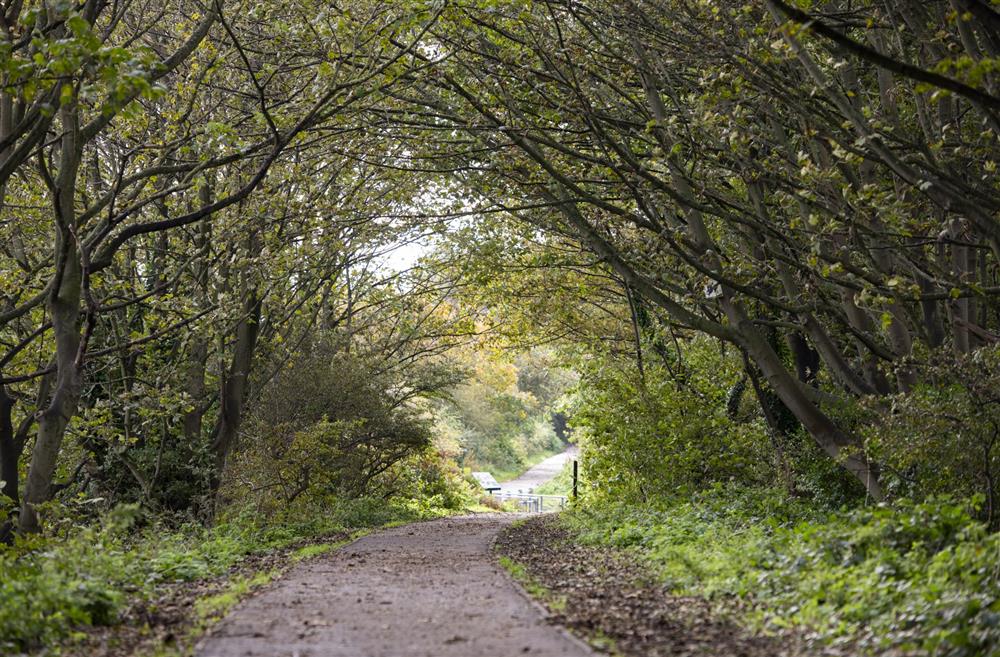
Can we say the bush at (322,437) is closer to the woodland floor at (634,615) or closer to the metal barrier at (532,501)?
the woodland floor at (634,615)

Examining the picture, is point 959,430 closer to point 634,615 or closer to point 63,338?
point 634,615

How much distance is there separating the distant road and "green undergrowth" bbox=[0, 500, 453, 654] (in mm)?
32953

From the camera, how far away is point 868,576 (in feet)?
22.7

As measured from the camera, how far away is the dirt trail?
6141 mm

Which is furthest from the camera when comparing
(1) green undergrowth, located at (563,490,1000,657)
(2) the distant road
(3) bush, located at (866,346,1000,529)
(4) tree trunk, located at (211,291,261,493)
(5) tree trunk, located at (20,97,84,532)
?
(2) the distant road

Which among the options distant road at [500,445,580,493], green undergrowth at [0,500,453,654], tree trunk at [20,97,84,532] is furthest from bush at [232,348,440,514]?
distant road at [500,445,580,493]

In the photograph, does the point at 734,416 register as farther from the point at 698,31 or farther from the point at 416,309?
the point at 698,31

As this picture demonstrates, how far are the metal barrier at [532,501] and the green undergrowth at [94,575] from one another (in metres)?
23.9

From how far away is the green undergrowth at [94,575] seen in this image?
637 cm

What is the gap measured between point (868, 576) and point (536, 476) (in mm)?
53246

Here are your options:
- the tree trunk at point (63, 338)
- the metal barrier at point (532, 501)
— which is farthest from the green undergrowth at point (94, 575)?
the metal barrier at point (532, 501)

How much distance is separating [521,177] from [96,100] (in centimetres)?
594

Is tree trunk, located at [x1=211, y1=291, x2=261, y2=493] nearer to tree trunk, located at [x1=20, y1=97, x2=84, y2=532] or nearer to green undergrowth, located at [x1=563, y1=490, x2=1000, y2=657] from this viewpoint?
tree trunk, located at [x1=20, y1=97, x2=84, y2=532]

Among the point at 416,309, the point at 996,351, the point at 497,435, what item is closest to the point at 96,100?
the point at 996,351
